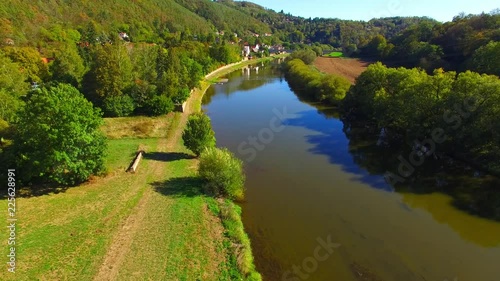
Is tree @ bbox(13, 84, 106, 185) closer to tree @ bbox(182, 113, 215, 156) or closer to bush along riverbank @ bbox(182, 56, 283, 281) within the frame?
tree @ bbox(182, 113, 215, 156)

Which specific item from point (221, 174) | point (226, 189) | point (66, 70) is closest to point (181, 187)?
point (221, 174)

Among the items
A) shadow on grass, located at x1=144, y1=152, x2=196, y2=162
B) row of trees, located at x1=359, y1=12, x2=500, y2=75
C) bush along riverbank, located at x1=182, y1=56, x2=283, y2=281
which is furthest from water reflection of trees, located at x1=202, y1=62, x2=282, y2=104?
row of trees, located at x1=359, y1=12, x2=500, y2=75

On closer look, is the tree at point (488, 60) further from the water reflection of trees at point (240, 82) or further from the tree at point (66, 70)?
the tree at point (66, 70)

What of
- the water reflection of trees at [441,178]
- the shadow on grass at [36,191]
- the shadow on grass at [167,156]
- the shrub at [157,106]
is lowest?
the water reflection of trees at [441,178]

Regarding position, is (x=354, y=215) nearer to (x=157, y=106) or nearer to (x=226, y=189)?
(x=226, y=189)

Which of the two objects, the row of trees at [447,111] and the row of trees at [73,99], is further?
the row of trees at [447,111]

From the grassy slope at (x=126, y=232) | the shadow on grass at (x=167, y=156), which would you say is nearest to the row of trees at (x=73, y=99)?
the grassy slope at (x=126, y=232)
